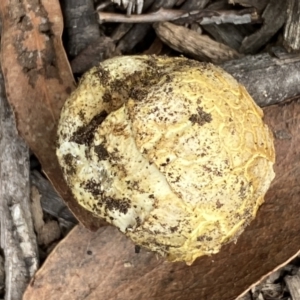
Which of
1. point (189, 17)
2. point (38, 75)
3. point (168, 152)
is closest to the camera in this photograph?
point (168, 152)

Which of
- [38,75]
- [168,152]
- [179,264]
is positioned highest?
[38,75]

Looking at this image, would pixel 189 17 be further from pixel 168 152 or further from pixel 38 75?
pixel 168 152

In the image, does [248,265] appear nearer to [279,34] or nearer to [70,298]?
[70,298]

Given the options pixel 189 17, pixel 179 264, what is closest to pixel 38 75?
pixel 189 17

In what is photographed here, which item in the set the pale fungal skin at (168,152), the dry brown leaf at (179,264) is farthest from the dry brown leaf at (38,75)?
the pale fungal skin at (168,152)

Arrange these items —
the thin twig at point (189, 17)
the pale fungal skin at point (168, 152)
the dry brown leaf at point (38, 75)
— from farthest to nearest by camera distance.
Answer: the thin twig at point (189, 17) < the dry brown leaf at point (38, 75) < the pale fungal skin at point (168, 152)

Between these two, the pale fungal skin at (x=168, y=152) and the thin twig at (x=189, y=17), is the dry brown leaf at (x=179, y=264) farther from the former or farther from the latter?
the thin twig at (x=189, y=17)

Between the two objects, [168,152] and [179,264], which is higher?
[168,152]
